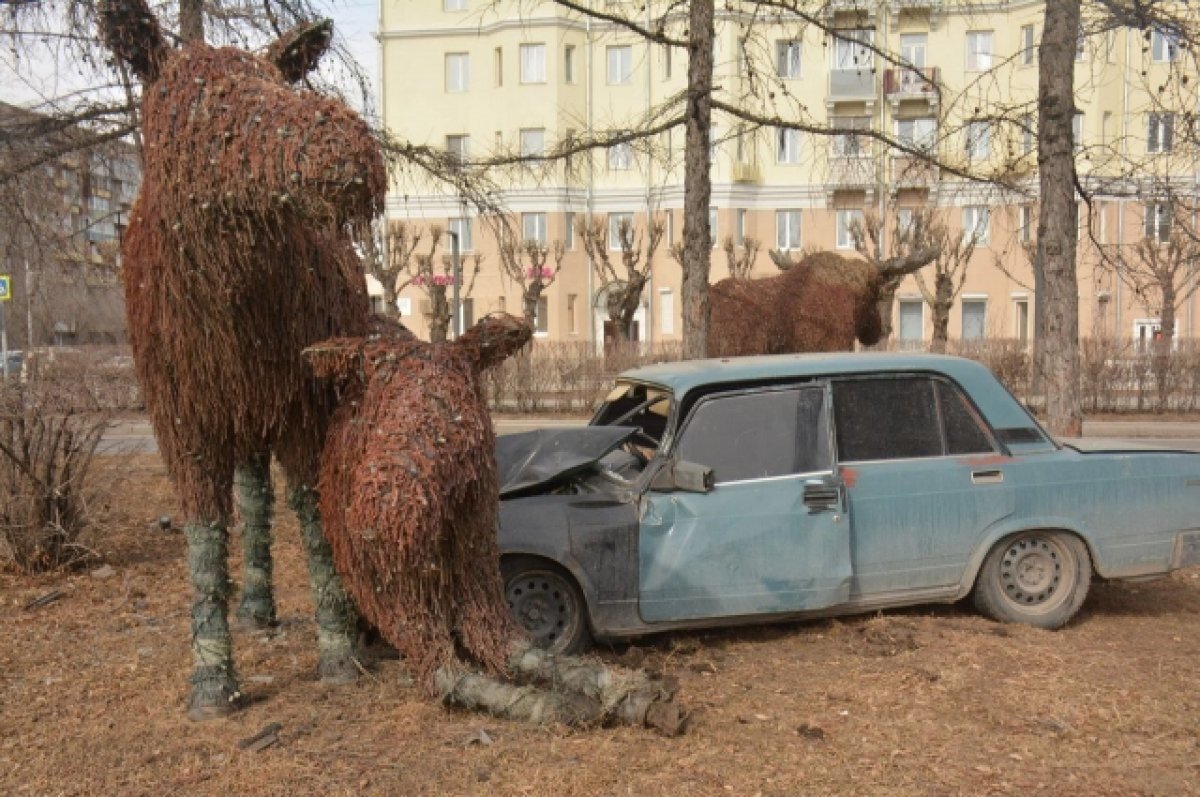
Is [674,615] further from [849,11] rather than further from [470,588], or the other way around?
[849,11]

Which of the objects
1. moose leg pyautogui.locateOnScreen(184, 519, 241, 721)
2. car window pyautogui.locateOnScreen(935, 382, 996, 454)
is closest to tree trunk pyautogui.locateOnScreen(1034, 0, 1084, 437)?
car window pyautogui.locateOnScreen(935, 382, 996, 454)

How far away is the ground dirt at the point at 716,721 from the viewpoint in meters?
3.83

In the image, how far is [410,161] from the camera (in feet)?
25.7

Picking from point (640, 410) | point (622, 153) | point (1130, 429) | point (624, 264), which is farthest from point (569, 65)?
point (640, 410)

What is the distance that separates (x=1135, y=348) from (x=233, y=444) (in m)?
20.3

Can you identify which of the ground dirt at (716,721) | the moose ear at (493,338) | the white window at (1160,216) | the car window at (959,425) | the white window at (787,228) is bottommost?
the ground dirt at (716,721)

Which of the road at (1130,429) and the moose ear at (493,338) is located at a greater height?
the moose ear at (493,338)

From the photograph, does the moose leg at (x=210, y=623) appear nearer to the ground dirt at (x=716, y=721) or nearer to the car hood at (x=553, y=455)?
the ground dirt at (x=716, y=721)

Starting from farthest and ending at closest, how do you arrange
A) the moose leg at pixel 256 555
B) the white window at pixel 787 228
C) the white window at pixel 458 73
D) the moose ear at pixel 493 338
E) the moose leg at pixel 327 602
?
the white window at pixel 787 228 → the white window at pixel 458 73 → the moose leg at pixel 256 555 → the moose leg at pixel 327 602 → the moose ear at pixel 493 338

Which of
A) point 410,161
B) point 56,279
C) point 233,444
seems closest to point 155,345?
point 233,444

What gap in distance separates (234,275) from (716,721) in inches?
103

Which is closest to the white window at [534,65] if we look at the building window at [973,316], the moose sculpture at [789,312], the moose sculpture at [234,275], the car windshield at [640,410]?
the building window at [973,316]

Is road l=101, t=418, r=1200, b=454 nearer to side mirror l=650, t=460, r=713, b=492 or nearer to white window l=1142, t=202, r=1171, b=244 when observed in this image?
white window l=1142, t=202, r=1171, b=244

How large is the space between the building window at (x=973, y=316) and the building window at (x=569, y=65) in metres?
16.4
